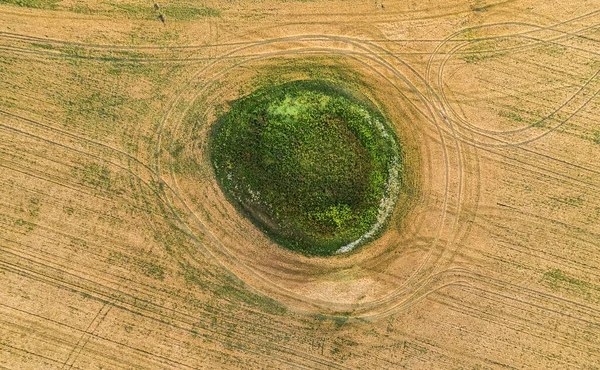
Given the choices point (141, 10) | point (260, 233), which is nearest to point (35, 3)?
point (141, 10)

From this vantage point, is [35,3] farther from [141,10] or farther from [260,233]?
[260,233]

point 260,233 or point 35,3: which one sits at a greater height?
point 35,3

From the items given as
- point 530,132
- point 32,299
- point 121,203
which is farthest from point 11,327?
point 530,132

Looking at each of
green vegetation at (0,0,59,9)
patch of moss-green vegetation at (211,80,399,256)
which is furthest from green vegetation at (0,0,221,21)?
patch of moss-green vegetation at (211,80,399,256)

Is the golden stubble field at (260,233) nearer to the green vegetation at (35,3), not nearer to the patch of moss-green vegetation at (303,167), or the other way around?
the green vegetation at (35,3)

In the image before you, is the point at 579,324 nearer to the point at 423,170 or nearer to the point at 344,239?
the point at 423,170

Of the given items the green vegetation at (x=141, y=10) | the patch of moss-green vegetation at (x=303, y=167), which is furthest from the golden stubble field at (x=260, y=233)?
the patch of moss-green vegetation at (x=303, y=167)

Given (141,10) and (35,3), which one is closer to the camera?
(35,3)
